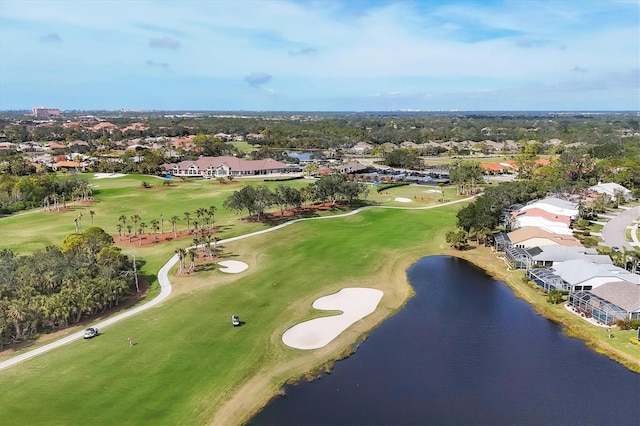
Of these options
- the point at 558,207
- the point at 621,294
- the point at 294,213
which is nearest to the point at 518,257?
the point at 621,294

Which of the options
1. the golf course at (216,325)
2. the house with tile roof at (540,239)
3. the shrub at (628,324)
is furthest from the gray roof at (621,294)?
the golf course at (216,325)

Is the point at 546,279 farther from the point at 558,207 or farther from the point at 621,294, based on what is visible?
the point at 558,207

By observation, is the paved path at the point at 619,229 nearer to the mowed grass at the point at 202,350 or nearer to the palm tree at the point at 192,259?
the mowed grass at the point at 202,350

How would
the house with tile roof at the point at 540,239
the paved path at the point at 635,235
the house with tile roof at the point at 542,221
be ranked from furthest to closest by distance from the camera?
the house with tile roof at the point at 542,221 → the paved path at the point at 635,235 → the house with tile roof at the point at 540,239

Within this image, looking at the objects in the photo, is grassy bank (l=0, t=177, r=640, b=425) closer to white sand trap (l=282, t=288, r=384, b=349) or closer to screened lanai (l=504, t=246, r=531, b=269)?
white sand trap (l=282, t=288, r=384, b=349)

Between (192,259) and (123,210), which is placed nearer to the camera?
(192,259)

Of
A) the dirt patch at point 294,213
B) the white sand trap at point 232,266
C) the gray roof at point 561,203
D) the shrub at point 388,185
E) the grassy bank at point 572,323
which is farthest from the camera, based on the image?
the shrub at point 388,185
